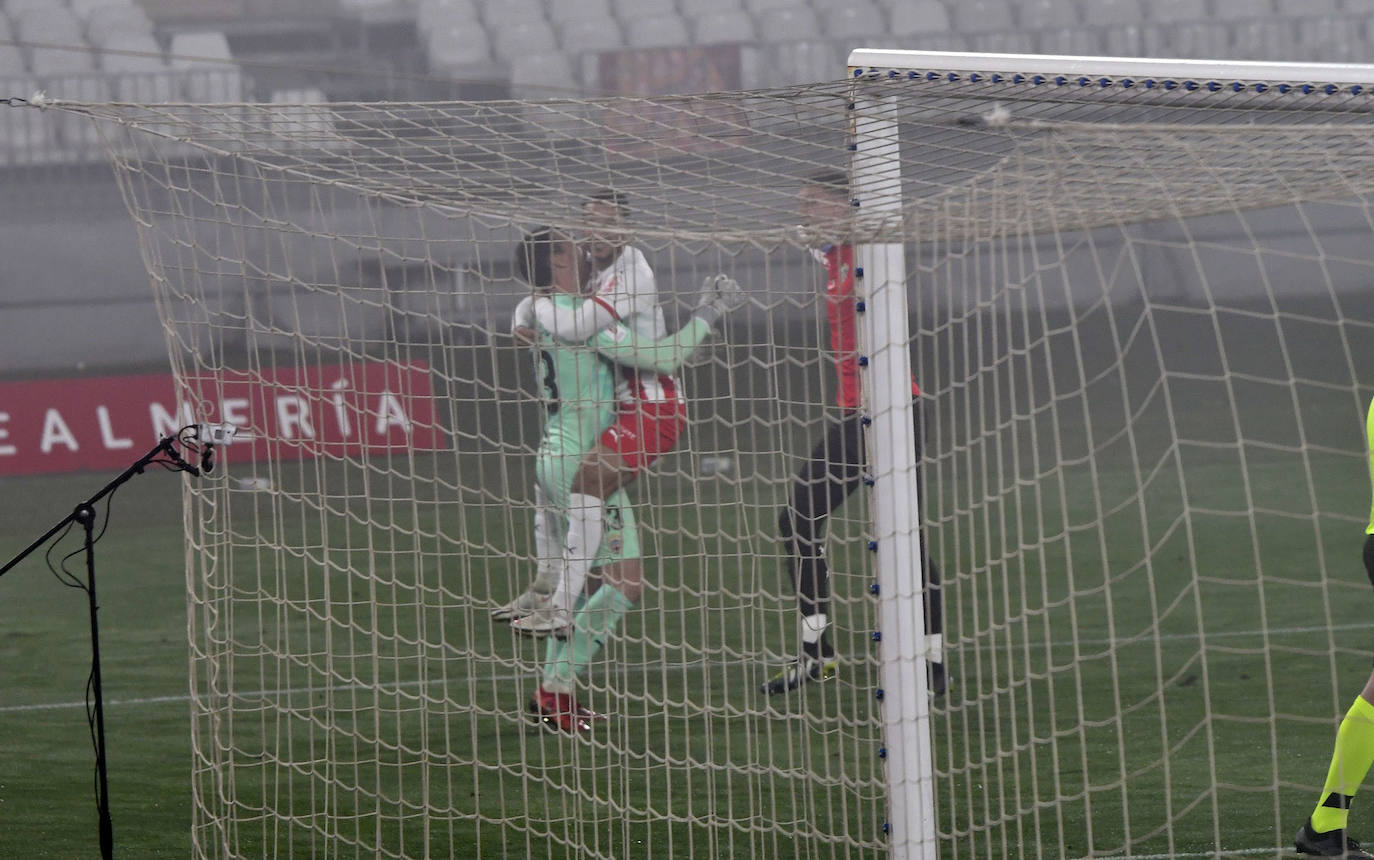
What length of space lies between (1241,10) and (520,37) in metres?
6.31

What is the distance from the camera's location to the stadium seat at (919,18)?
43.6ft

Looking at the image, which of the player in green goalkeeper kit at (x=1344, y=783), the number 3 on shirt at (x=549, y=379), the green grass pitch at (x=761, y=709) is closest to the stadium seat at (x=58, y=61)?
the green grass pitch at (x=761, y=709)

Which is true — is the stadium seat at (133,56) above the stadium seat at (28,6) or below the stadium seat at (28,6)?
below

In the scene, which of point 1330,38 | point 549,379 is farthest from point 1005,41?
point 549,379

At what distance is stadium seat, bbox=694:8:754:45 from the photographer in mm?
12930

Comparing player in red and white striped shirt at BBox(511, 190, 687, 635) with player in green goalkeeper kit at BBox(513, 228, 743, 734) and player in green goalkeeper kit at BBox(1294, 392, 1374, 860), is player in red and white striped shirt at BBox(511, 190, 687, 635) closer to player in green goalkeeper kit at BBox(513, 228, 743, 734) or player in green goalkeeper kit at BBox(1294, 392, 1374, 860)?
player in green goalkeeper kit at BBox(513, 228, 743, 734)

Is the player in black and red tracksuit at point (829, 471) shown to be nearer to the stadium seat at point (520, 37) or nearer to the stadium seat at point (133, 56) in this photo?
the stadium seat at point (520, 37)

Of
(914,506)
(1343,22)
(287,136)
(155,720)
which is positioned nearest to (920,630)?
(914,506)

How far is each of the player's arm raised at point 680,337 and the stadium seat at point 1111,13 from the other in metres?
9.90

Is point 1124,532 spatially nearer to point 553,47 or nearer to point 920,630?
point 920,630

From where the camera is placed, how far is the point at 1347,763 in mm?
3297

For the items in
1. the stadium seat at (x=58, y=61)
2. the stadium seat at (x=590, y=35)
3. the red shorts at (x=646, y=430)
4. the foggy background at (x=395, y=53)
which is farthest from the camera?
the stadium seat at (x=590, y=35)

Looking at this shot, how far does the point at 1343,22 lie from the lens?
1321 centimetres

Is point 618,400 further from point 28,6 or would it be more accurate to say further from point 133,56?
point 28,6
